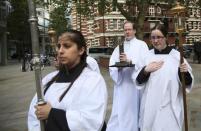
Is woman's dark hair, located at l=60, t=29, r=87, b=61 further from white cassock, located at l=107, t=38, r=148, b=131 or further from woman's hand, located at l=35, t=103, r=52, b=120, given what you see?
white cassock, located at l=107, t=38, r=148, b=131

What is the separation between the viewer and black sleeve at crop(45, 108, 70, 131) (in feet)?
12.1

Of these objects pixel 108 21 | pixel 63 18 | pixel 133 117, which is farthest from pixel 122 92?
pixel 108 21

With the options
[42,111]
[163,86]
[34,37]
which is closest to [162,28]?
[163,86]

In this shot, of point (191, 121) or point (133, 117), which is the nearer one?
point (133, 117)

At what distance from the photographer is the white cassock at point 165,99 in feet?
22.1

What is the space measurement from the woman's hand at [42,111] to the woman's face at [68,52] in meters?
0.41

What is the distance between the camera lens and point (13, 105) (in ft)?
54.0

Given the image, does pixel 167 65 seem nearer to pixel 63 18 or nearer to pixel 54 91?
pixel 54 91

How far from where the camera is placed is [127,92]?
8594mm

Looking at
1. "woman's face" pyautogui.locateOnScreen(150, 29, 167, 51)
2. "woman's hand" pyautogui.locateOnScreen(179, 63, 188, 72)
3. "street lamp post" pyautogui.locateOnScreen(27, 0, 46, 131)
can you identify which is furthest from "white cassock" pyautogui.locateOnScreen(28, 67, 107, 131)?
"woman's face" pyautogui.locateOnScreen(150, 29, 167, 51)

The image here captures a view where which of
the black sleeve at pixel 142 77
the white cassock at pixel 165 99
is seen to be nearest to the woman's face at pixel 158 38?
the white cassock at pixel 165 99

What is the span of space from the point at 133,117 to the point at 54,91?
15.6ft

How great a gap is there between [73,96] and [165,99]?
3.13 metres

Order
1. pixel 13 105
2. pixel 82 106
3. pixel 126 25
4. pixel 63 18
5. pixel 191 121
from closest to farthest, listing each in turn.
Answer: pixel 82 106
pixel 126 25
pixel 191 121
pixel 13 105
pixel 63 18
